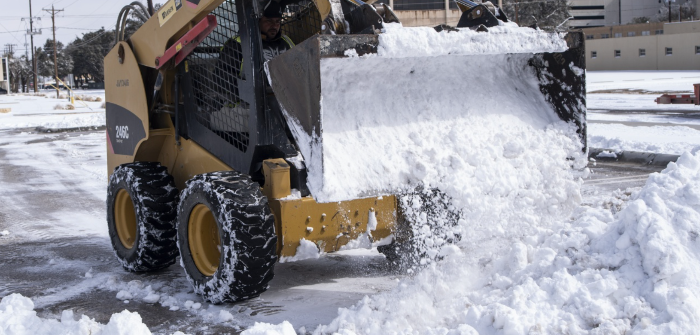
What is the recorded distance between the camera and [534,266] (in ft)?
11.6

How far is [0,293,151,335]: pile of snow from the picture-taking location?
339cm

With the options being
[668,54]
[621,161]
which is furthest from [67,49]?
[621,161]

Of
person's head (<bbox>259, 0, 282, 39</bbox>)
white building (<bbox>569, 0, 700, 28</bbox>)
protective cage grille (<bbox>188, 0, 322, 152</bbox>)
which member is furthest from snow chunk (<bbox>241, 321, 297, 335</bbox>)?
white building (<bbox>569, 0, 700, 28</bbox>)

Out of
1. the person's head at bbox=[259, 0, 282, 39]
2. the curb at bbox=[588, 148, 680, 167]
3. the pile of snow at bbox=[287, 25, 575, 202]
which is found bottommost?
the curb at bbox=[588, 148, 680, 167]

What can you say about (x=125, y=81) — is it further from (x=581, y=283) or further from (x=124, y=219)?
(x=581, y=283)

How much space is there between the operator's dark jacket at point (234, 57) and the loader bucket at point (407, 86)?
1.83 feet

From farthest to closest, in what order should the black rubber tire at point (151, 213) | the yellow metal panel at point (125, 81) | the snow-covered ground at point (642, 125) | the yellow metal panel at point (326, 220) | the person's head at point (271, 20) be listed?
the snow-covered ground at point (642, 125)
the yellow metal panel at point (125, 81)
the black rubber tire at point (151, 213)
the person's head at point (271, 20)
the yellow metal panel at point (326, 220)

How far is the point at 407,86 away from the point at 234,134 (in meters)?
1.18

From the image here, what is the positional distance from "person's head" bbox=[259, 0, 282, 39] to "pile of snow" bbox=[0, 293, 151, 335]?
1998 millimetres

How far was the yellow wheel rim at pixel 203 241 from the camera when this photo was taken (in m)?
4.41

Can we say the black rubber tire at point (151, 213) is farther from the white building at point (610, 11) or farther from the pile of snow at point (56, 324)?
the white building at point (610, 11)

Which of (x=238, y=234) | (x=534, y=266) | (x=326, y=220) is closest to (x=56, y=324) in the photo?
(x=238, y=234)

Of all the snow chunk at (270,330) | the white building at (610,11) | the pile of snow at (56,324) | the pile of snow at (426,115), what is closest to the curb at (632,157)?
the pile of snow at (426,115)

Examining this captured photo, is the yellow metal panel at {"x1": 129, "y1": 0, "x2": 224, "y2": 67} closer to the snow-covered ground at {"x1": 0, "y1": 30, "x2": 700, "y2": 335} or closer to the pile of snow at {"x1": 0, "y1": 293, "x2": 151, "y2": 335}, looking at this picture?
the snow-covered ground at {"x1": 0, "y1": 30, "x2": 700, "y2": 335}
